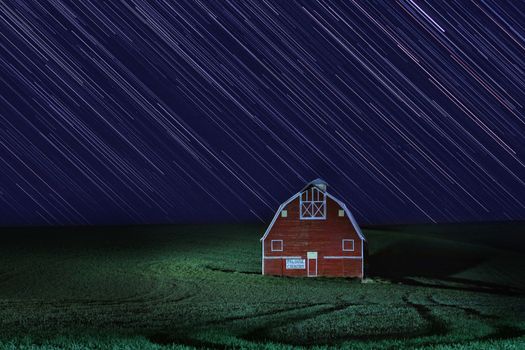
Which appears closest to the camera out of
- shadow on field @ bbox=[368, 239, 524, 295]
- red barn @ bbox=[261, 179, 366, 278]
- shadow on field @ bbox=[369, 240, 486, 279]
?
shadow on field @ bbox=[368, 239, 524, 295]

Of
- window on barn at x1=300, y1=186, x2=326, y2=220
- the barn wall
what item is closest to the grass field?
the barn wall

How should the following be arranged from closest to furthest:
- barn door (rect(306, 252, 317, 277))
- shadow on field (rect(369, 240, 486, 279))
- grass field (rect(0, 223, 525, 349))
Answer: grass field (rect(0, 223, 525, 349)), barn door (rect(306, 252, 317, 277)), shadow on field (rect(369, 240, 486, 279))

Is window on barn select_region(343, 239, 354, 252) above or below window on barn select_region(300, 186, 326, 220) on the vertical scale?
below

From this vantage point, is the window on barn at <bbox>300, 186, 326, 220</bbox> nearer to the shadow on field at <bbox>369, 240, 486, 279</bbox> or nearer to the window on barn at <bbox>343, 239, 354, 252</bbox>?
the window on barn at <bbox>343, 239, 354, 252</bbox>

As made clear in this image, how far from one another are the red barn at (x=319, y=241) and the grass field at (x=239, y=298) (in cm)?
203

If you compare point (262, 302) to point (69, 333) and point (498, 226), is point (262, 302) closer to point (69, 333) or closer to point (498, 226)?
point (69, 333)

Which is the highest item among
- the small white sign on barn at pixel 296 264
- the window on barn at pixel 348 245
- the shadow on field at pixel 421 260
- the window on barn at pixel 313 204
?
the window on barn at pixel 313 204

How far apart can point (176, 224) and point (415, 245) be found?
134 ft

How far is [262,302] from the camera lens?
1277 inches

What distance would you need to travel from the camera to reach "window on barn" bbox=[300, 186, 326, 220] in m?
46.3

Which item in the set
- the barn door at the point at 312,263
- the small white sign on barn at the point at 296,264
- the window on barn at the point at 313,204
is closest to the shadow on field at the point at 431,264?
the barn door at the point at 312,263

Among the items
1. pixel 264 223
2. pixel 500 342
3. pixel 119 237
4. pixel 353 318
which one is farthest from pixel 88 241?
pixel 500 342

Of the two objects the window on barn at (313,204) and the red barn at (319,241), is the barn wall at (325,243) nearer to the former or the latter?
the red barn at (319,241)

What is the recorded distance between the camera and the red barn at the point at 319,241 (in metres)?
46.2
